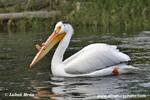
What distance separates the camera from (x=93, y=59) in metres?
6.34

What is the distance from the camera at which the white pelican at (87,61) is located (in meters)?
6.23

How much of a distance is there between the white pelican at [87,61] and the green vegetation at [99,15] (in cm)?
986

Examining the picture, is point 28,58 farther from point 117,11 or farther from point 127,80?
point 117,11

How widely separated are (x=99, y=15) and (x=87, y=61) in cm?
1080

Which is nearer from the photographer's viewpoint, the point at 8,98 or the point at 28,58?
the point at 8,98

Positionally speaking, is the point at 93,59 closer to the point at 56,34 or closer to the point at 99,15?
the point at 56,34

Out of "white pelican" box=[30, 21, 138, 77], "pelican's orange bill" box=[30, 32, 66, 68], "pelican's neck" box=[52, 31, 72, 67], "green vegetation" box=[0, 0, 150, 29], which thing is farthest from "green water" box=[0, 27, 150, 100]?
"green vegetation" box=[0, 0, 150, 29]

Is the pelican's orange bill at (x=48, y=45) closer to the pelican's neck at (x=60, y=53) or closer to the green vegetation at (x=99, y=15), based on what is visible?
the pelican's neck at (x=60, y=53)

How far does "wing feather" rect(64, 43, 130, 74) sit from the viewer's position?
20.3 ft

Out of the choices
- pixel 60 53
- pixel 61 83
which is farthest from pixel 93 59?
pixel 61 83

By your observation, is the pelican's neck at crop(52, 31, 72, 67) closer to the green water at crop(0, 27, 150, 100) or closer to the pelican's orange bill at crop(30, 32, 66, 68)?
the pelican's orange bill at crop(30, 32, 66, 68)

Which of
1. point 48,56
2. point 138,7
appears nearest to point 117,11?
point 138,7

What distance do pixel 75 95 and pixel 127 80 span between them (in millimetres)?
1305

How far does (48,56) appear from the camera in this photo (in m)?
9.20
